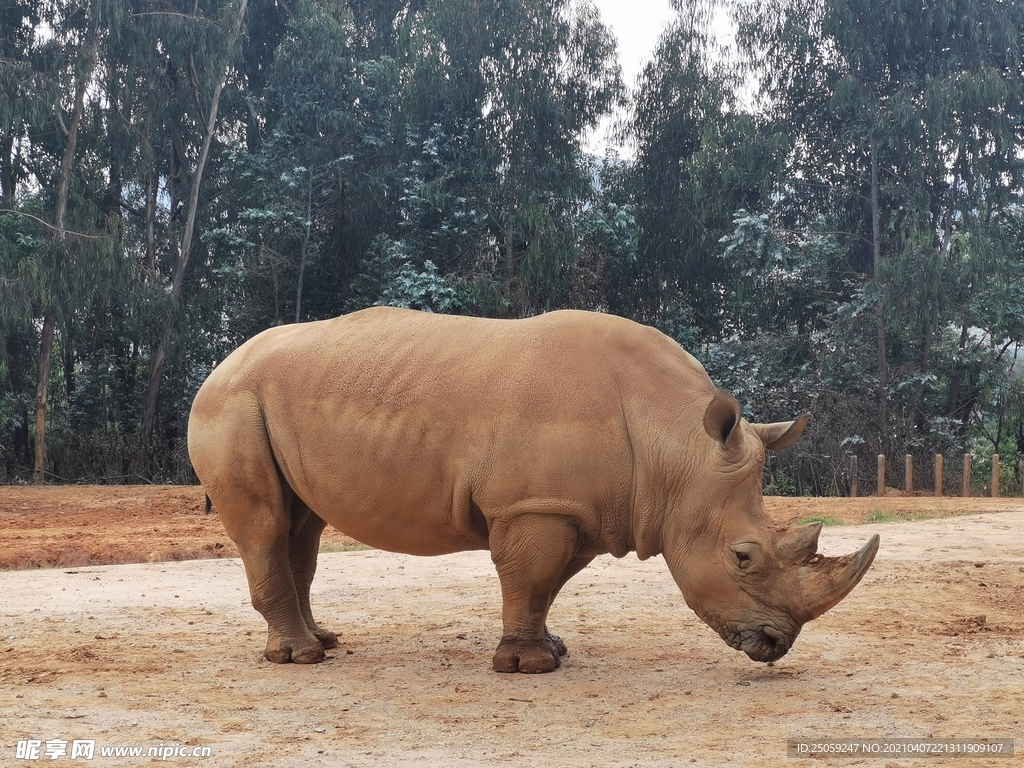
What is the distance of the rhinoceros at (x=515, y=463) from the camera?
5957 millimetres

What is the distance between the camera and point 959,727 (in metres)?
5.09

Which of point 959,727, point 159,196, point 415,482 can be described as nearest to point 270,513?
point 415,482

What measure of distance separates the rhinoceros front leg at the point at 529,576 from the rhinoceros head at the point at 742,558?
60cm

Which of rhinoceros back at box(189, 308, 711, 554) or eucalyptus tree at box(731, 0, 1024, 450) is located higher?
eucalyptus tree at box(731, 0, 1024, 450)

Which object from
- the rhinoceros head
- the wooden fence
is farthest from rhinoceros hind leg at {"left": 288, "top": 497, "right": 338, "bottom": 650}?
the wooden fence

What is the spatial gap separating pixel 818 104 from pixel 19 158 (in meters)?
18.9

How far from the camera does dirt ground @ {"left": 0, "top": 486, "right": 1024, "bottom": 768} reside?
499 cm

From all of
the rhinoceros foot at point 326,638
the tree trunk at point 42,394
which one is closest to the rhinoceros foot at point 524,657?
the rhinoceros foot at point 326,638

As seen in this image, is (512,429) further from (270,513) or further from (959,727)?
(959,727)

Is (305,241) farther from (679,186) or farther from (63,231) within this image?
(679,186)

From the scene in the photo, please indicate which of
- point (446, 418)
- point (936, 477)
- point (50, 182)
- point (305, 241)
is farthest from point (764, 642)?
point (50, 182)

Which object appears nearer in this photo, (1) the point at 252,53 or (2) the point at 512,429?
(2) the point at 512,429

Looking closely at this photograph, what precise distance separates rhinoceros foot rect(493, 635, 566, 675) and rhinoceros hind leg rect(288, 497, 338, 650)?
4.37 ft

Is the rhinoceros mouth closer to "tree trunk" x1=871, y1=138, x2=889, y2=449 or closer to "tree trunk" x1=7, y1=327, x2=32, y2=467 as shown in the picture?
"tree trunk" x1=871, y1=138, x2=889, y2=449
